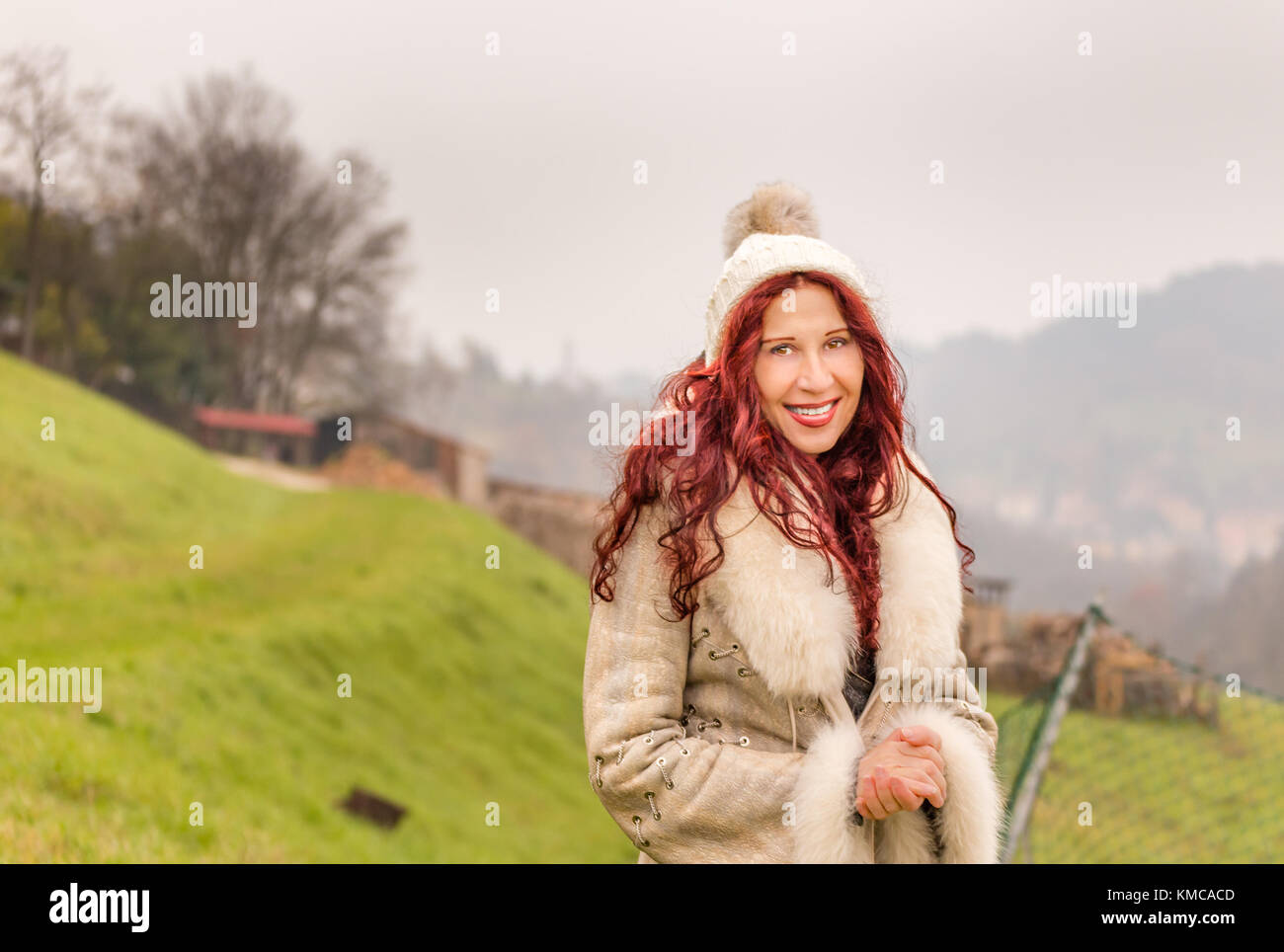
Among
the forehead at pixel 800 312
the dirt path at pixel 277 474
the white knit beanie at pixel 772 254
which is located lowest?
the forehead at pixel 800 312

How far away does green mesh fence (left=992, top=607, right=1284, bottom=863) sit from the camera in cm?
1000

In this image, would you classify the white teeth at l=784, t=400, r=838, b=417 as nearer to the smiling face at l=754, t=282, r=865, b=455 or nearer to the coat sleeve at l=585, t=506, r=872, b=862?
the smiling face at l=754, t=282, r=865, b=455

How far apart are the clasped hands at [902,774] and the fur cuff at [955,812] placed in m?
0.03

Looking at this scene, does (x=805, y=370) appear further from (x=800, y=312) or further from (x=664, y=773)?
(x=664, y=773)

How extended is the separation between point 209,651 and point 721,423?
8.45 m

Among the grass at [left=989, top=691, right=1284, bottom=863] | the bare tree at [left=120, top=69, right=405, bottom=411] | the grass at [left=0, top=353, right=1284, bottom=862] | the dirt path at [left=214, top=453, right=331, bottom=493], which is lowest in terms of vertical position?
the grass at [left=989, top=691, right=1284, bottom=863]

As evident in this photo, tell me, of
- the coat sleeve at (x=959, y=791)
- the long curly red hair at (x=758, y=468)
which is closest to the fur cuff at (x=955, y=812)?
the coat sleeve at (x=959, y=791)

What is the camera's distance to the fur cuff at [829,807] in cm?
161

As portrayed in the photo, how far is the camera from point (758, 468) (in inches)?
69.6

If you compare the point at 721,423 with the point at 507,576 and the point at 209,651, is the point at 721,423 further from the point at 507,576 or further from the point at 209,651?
the point at 507,576

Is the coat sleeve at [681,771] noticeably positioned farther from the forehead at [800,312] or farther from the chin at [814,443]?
the forehead at [800,312]

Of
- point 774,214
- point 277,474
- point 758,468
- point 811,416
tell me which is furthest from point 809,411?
point 277,474

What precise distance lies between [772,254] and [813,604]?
59cm

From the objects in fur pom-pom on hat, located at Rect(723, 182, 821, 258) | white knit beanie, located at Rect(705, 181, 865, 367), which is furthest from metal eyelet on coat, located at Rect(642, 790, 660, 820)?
fur pom-pom on hat, located at Rect(723, 182, 821, 258)
